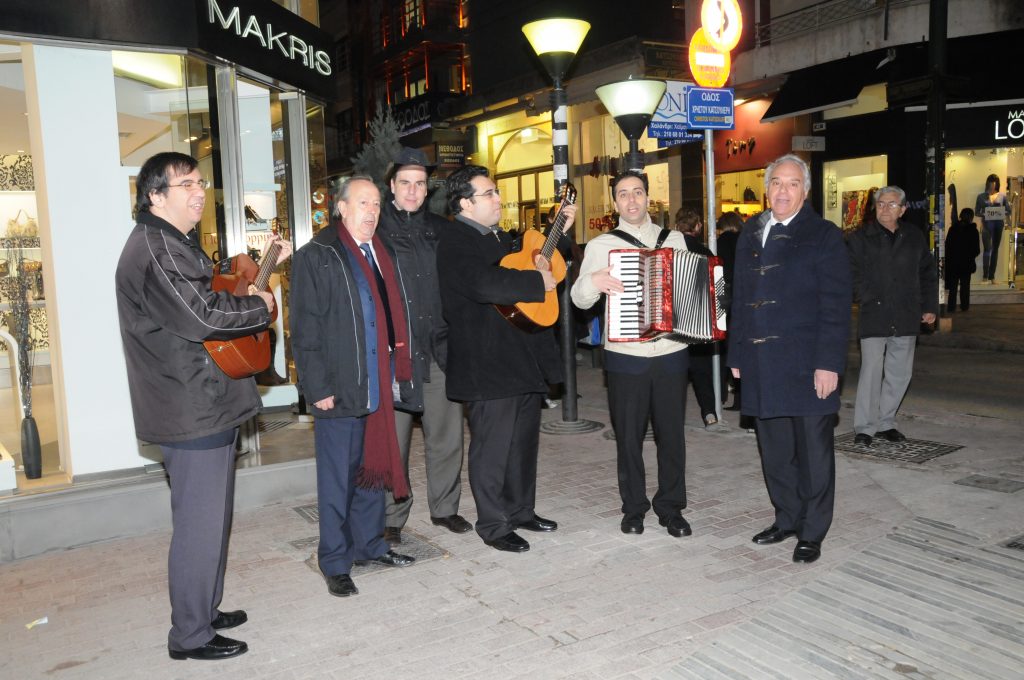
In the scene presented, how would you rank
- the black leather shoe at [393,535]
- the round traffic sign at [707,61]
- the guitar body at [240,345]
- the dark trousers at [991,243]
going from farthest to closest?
the dark trousers at [991,243]
the round traffic sign at [707,61]
the black leather shoe at [393,535]
the guitar body at [240,345]

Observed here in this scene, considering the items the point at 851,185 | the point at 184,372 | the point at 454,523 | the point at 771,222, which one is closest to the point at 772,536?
the point at 771,222

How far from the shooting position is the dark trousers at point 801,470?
15.9 ft

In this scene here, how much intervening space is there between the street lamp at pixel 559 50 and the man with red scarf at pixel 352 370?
11.1ft

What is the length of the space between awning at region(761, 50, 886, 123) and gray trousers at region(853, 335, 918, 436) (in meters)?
11.1

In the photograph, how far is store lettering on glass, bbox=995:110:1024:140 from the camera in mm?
16875

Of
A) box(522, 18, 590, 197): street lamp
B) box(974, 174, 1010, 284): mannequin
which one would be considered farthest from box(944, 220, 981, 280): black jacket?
box(522, 18, 590, 197): street lamp

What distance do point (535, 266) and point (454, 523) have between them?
183 centimetres

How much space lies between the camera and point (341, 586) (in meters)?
4.56

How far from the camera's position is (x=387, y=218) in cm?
518

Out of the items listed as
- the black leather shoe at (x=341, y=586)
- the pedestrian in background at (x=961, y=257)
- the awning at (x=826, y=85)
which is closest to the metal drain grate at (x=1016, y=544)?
the black leather shoe at (x=341, y=586)

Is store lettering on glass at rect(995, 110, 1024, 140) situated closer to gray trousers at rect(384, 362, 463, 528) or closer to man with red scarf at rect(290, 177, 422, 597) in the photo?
gray trousers at rect(384, 362, 463, 528)

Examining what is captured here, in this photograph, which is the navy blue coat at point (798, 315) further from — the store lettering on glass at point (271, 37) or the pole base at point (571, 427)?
the store lettering on glass at point (271, 37)

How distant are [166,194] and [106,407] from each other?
2.76m

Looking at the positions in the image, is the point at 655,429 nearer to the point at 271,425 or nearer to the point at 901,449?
the point at 901,449
